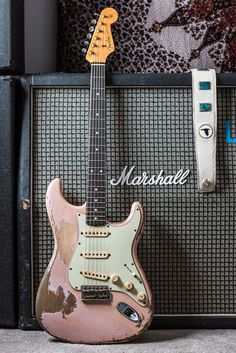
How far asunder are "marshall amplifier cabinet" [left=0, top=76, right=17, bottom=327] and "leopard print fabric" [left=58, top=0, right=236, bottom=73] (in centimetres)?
37

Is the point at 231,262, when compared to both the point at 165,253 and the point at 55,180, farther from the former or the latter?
the point at 55,180

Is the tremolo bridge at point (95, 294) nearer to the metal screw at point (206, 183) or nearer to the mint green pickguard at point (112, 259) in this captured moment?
the mint green pickguard at point (112, 259)

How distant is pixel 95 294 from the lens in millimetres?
1384

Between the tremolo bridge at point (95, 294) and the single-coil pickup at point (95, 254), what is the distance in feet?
0.21

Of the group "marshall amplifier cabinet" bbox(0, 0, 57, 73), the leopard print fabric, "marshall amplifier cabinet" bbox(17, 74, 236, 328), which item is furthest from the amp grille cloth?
the leopard print fabric

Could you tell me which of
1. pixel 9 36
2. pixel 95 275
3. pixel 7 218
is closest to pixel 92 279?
pixel 95 275

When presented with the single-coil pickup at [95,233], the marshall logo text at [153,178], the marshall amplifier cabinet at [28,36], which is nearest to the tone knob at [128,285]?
the single-coil pickup at [95,233]

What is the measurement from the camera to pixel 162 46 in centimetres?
177

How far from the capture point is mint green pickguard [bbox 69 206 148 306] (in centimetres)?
139

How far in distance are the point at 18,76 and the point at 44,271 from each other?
46 cm

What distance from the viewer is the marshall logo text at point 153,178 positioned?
1.49 meters

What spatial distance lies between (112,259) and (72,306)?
133mm

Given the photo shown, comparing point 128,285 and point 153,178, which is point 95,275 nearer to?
point 128,285

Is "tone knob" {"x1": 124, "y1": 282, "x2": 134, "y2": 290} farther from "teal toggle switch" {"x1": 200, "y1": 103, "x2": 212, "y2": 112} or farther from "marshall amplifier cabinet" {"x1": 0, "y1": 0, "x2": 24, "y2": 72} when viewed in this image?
"marshall amplifier cabinet" {"x1": 0, "y1": 0, "x2": 24, "y2": 72}
